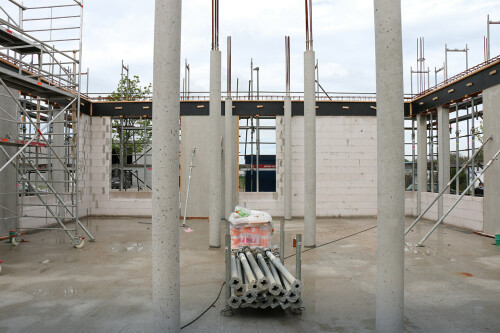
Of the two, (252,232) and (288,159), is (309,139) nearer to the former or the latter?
(252,232)

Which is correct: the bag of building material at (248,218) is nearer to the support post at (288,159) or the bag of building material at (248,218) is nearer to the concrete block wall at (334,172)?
the support post at (288,159)

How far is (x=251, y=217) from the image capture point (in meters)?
8.25

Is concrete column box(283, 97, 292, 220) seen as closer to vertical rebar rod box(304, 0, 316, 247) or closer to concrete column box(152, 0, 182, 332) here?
vertical rebar rod box(304, 0, 316, 247)

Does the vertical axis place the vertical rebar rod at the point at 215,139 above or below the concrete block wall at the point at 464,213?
above

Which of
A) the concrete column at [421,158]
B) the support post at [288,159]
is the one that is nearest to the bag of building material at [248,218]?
the support post at [288,159]

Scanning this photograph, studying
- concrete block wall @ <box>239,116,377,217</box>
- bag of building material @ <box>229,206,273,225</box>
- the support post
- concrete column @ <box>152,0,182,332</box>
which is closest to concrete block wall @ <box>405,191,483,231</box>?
concrete block wall @ <box>239,116,377,217</box>

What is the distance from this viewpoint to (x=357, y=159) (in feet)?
56.7

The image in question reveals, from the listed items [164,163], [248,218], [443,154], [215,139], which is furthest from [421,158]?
[164,163]

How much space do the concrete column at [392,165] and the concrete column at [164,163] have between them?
7.99 ft

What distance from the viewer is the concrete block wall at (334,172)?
17.1 metres

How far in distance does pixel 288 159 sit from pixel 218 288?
1013 centimetres

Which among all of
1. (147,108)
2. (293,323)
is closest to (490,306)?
(293,323)

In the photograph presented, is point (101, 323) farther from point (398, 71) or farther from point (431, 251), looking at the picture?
point (431, 251)

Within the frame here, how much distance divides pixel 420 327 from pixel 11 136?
40.4 ft
